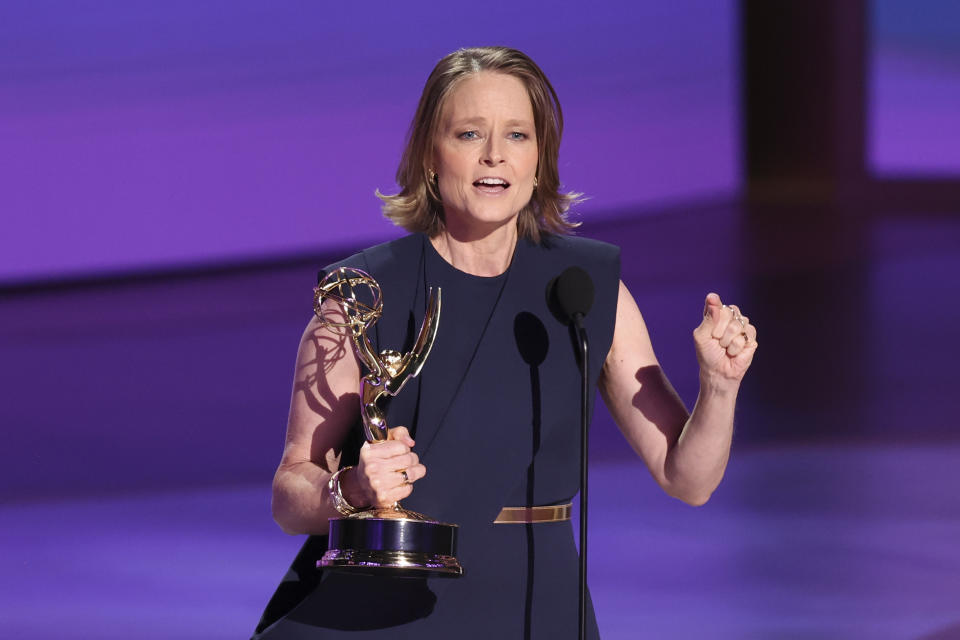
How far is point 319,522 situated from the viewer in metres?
1.76

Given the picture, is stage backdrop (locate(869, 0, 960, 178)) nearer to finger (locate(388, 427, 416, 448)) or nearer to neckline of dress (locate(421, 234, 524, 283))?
neckline of dress (locate(421, 234, 524, 283))

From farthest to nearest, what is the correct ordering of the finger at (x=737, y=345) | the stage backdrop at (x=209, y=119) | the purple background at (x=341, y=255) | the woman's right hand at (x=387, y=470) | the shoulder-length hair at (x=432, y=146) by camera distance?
the stage backdrop at (x=209, y=119) → the purple background at (x=341, y=255) → the shoulder-length hair at (x=432, y=146) → the finger at (x=737, y=345) → the woman's right hand at (x=387, y=470)

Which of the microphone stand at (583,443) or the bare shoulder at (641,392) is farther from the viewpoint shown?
the bare shoulder at (641,392)

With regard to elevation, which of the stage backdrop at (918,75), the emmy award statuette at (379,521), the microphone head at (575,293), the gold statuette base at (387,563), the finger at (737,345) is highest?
the stage backdrop at (918,75)

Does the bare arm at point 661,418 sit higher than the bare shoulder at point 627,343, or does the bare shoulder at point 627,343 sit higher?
the bare shoulder at point 627,343

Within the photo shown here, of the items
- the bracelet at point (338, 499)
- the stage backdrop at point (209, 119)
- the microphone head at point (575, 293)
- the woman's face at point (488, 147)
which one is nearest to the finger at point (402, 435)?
the bracelet at point (338, 499)

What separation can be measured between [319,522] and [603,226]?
438 inches

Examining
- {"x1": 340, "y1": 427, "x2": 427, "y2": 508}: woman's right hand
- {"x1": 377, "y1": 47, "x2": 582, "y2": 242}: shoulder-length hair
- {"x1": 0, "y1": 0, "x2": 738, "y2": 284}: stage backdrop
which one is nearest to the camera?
{"x1": 340, "y1": 427, "x2": 427, "y2": 508}: woman's right hand

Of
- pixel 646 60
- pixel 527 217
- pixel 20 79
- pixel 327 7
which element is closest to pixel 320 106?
pixel 327 7

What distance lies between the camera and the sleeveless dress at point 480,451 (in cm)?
178

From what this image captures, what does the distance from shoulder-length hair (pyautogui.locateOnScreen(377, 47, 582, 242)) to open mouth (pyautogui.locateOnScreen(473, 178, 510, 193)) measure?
0.09 metres

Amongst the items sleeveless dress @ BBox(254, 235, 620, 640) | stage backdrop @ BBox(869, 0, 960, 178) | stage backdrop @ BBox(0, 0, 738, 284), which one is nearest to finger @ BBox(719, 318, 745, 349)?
sleeveless dress @ BBox(254, 235, 620, 640)

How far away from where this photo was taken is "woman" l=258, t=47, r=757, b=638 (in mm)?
1783

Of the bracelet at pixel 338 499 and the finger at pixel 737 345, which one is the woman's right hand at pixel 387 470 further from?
the finger at pixel 737 345
